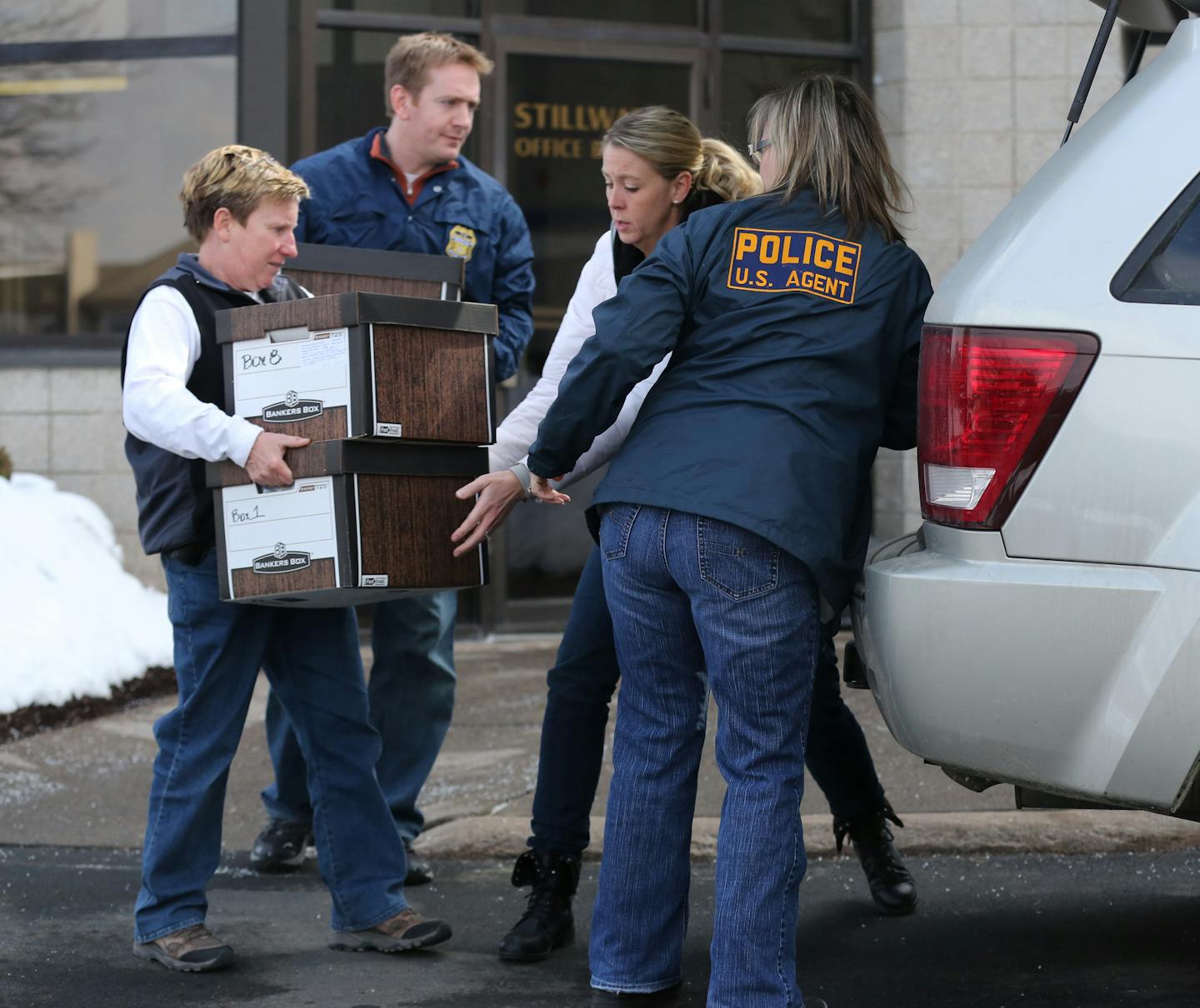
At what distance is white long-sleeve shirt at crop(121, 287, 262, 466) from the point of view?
3309 millimetres

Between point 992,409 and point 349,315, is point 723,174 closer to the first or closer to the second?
point 349,315

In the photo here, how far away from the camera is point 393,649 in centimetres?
436

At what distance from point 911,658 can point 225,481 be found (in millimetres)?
1458

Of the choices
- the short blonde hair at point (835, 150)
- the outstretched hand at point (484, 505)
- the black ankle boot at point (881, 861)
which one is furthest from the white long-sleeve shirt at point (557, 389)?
the black ankle boot at point (881, 861)

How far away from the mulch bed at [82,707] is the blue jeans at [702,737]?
3.35m

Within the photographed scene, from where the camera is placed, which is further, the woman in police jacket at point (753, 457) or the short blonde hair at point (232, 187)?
the short blonde hair at point (232, 187)

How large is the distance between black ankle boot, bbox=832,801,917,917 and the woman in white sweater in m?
0.35

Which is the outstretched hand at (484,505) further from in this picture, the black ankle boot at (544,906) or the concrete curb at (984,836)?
the concrete curb at (984,836)

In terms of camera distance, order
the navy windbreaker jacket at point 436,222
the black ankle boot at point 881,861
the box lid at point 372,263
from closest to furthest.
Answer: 1. the black ankle boot at point 881,861
2. the box lid at point 372,263
3. the navy windbreaker jacket at point 436,222

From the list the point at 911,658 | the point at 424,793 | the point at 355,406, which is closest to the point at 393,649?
the point at 424,793

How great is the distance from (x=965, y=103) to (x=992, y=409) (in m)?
5.70

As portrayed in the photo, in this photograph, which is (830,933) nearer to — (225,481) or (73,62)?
(225,481)

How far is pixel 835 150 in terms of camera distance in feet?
9.96

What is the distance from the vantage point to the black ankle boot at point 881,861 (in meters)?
3.85
